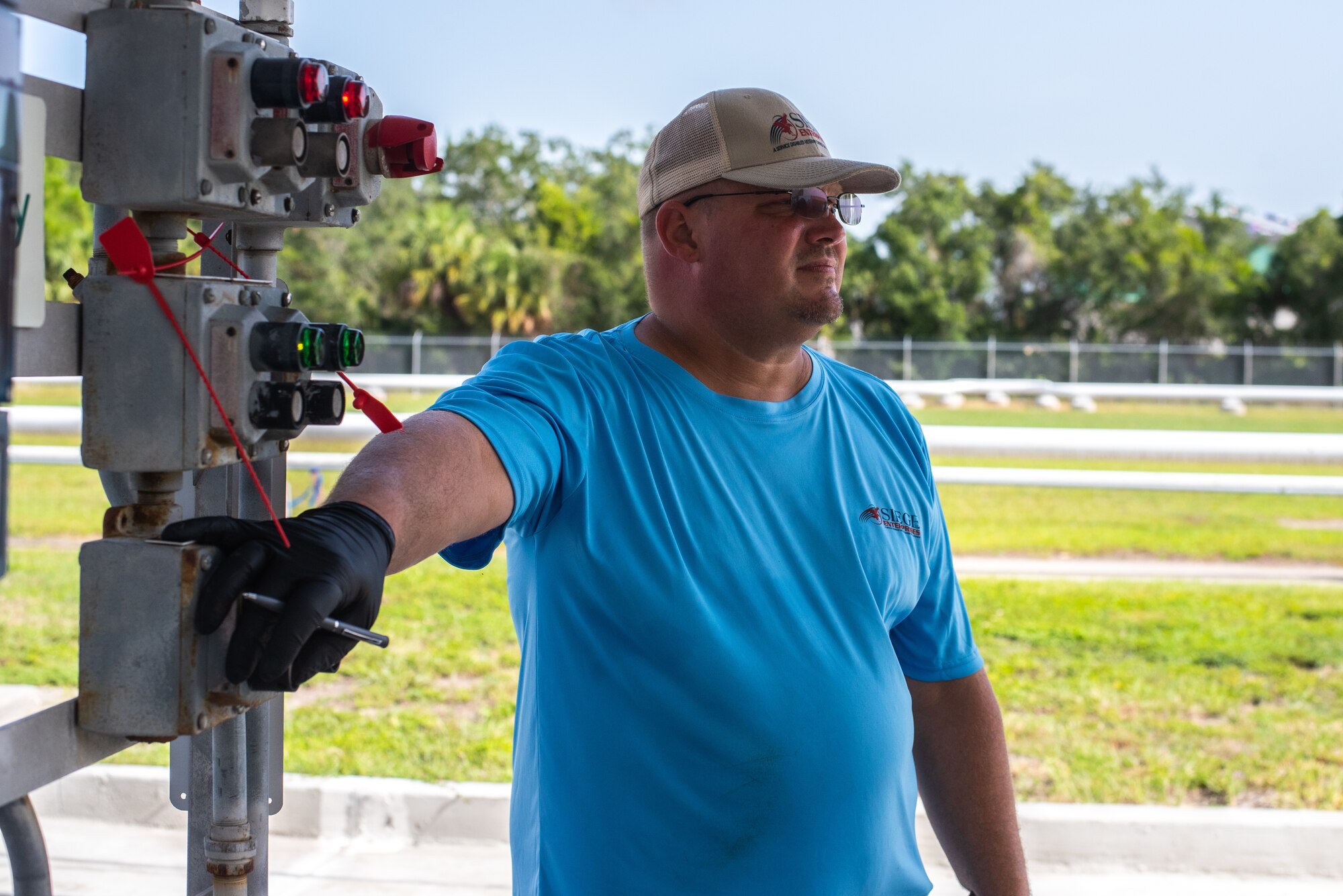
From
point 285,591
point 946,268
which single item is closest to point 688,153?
point 285,591

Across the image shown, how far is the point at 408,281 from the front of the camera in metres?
47.8

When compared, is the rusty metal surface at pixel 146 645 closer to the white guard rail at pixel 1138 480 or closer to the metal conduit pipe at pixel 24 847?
the metal conduit pipe at pixel 24 847

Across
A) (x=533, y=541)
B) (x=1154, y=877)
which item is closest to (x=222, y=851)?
(x=533, y=541)

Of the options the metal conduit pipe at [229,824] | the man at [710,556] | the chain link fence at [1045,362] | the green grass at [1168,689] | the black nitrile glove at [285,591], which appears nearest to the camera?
the black nitrile glove at [285,591]

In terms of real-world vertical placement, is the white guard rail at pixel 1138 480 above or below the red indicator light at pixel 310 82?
below

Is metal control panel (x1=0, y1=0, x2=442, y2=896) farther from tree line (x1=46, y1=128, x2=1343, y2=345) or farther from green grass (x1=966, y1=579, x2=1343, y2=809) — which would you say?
tree line (x1=46, y1=128, x2=1343, y2=345)

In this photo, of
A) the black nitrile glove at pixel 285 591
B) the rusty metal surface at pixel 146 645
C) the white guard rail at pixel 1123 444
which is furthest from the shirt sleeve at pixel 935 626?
the white guard rail at pixel 1123 444

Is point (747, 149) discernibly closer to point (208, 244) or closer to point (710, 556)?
point (710, 556)

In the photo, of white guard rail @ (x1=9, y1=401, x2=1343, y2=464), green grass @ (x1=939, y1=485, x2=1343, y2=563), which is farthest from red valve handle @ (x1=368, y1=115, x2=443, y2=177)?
green grass @ (x1=939, y1=485, x2=1343, y2=563)

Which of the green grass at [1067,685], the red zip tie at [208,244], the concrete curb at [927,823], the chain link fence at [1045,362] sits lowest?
the concrete curb at [927,823]

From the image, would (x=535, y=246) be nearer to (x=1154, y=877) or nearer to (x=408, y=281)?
(x=408, y=281)

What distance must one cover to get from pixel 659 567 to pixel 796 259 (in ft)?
2.17

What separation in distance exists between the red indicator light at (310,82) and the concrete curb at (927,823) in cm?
304

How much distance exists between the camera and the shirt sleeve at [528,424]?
169 cm
